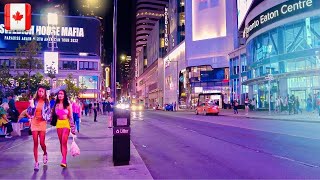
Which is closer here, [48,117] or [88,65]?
[48,117]

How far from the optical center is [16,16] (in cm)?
1686

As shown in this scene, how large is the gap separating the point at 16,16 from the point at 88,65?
88.4 metres

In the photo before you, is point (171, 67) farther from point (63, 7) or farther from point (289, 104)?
point (289, 104)

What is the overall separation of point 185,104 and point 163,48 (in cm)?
4601

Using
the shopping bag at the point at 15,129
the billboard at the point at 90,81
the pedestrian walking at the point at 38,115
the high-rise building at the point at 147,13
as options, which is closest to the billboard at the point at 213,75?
the billboard at the point at 90,81

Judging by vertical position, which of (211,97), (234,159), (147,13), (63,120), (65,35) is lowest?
(234,159)

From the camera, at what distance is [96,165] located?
9312 millimetres

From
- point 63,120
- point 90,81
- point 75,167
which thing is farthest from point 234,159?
point 90,81

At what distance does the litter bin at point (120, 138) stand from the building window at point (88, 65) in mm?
95988

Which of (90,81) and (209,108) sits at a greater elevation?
(90,81)

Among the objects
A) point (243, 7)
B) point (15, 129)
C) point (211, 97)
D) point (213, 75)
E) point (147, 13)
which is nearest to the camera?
point (15, 129)

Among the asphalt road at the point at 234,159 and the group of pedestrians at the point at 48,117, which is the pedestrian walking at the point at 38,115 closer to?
the group of pedestrians at the point at 48,117

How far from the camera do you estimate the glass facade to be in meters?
41.1

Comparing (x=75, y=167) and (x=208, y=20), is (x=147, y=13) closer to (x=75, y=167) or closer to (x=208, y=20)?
(x=208, y=20)
